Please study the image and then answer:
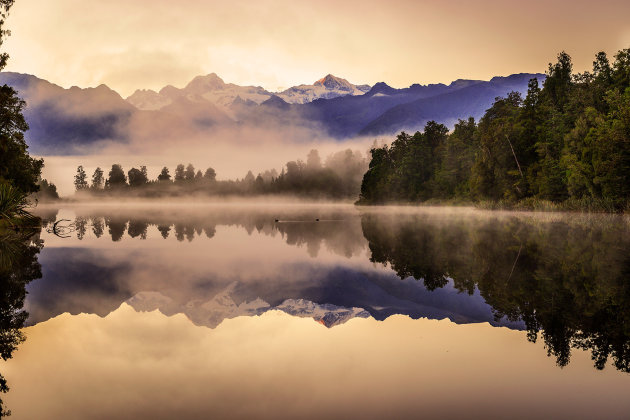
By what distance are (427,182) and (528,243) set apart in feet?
362

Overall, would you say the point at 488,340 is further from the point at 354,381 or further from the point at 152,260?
the point at 152,260

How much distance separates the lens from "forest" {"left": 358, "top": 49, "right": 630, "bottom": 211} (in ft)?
175

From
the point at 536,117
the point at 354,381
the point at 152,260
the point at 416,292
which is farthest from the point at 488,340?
the point at 536,117

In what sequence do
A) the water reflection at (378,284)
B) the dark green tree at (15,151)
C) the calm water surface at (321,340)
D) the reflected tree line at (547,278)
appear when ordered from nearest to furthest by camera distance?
the calm water surface at (321,340)
the reflected tree line at (547,278)
the water reflection at (378,284)
the dark green tree at (15,151)

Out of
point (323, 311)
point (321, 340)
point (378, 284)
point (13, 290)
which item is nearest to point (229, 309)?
point (323, 311)

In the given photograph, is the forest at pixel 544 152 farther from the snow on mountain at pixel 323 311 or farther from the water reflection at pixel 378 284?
the snow on mountain at pixel 323 311

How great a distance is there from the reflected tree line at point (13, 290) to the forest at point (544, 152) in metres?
54.1

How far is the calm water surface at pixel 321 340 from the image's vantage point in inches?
254

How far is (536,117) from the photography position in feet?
277

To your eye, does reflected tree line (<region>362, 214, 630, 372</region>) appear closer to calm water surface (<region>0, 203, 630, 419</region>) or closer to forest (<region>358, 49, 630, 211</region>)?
calm water surface (<region>0, 203, 630, 419</region>)

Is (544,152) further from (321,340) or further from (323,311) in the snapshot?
(321,340)

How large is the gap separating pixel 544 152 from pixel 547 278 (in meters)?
69.1

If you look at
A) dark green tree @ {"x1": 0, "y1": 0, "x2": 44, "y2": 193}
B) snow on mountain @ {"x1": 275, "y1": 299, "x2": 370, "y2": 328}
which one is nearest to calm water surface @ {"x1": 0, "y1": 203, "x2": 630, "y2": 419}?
snow on mountain @ {"x1": 275, "y1": 299, "x2": 370, "y2": 328}

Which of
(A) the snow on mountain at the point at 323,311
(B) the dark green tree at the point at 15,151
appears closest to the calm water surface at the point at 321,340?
(A) the snow on mountain at the point at 323,311
